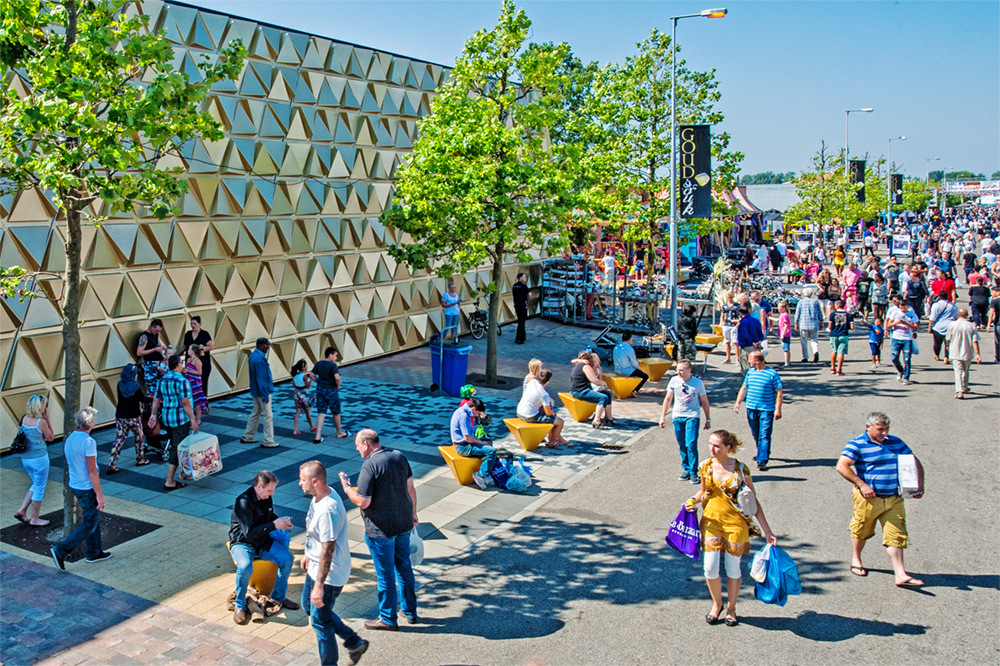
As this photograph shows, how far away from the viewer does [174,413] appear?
1053 cm

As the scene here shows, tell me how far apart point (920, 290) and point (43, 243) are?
19.9 meters

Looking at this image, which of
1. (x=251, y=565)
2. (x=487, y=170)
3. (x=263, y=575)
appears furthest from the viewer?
(x=487, y=170)

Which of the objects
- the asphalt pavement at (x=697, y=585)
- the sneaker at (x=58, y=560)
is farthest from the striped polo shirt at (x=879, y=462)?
the sneaker at (x=58, y=560)

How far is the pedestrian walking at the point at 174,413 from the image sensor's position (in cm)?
1045

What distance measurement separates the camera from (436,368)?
16.5 metres

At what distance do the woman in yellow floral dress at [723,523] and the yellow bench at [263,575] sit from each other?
3.76 metres

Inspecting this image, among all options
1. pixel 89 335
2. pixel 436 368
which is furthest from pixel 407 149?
pixel 89 335

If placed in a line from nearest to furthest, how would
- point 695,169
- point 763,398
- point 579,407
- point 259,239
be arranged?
1. point 763,398
2. point 579,407
3. point 259,239
4. point 695,169

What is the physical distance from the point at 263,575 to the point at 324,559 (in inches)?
63.4

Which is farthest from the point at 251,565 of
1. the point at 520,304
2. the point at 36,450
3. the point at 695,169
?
the point at 520,304

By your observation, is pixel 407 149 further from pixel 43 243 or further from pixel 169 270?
pixel 43 243

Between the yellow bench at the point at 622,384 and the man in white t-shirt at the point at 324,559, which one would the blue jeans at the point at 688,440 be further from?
the man in white t-shirt at the point at 324,559

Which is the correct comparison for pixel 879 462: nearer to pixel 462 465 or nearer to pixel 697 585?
pixel 697 585

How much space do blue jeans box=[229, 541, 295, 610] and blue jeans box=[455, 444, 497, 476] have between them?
11.7ft
